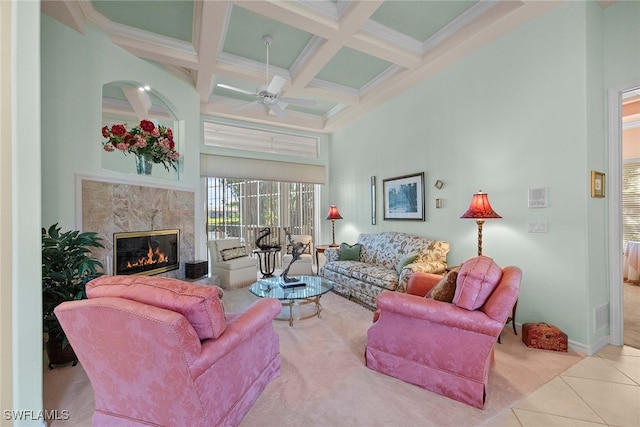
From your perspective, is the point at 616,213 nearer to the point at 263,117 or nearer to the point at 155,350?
the point at 155,350

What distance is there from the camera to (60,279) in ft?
7.24

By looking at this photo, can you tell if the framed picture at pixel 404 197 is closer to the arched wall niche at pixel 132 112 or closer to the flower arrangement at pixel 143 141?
A: the flower arrangement at pixel 143 141

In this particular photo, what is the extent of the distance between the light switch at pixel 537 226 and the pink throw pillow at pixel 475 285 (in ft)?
4.51

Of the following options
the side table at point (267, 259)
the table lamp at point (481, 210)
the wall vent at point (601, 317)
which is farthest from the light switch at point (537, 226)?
the side table at point (267, 259)

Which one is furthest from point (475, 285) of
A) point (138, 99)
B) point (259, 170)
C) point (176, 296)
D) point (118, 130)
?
point (138, 99)

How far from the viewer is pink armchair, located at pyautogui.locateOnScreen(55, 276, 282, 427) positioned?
129cm

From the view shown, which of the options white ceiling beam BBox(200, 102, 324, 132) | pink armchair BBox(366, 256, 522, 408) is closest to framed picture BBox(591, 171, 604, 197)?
pink armchair BBox(366, 256, 522, 408)

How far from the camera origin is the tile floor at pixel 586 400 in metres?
1.66

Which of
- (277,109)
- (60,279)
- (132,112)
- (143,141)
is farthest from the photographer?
(132,112)

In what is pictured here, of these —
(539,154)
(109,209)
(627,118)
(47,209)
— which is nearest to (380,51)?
(539,154)

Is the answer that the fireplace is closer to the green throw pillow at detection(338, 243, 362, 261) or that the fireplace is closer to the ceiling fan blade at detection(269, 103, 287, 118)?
the ceiling fan blade at detection(269, 103, 287, 118)

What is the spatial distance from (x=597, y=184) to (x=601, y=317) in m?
1.26

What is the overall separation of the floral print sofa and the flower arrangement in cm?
295

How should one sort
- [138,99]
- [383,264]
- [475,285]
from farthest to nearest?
[383,264]
[138,99]
[475,285]
